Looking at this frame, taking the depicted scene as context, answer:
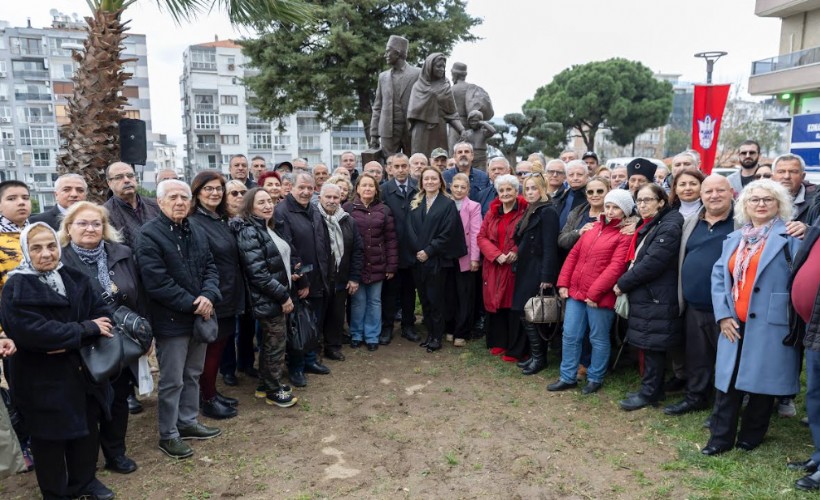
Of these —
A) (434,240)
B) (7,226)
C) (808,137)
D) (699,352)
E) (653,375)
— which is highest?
(808,137)

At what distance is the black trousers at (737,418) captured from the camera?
3850 millimetres

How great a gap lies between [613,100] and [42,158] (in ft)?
168

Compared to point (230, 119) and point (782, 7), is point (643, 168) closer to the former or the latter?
point (782, 7)

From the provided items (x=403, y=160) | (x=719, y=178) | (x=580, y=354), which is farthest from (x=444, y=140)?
(x=719, y=178)

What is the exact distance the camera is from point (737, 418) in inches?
153

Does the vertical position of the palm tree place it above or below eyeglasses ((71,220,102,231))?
above

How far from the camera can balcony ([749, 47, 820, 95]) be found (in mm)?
21812

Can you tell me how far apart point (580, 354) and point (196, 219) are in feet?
12.1

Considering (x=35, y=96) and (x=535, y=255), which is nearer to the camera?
(x=535, y=255)

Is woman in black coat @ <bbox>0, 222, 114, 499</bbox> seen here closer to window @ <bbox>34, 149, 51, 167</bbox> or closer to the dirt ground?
the dirt ground

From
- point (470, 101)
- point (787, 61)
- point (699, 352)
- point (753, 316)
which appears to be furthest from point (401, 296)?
point (787, 61)

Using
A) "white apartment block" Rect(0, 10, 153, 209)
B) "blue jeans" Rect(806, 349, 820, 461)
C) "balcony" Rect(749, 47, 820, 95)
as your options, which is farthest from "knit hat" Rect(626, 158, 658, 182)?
"white apartment block" Rect(0, 10, 153, 209)

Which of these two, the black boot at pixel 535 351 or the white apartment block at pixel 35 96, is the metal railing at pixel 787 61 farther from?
the white apartment block at pixel 35 96

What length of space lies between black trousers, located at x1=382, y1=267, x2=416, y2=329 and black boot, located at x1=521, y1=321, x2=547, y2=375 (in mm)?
1592
